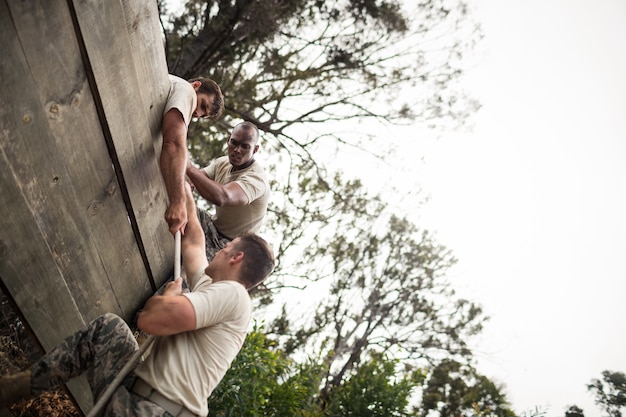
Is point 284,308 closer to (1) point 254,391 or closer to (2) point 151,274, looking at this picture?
(1) point 254,391

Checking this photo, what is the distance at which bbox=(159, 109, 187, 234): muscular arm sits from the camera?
7.55ft

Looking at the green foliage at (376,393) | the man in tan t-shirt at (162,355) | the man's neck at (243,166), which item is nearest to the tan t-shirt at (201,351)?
the man in tan t-shirt at (162,355)

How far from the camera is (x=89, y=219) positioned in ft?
7.07

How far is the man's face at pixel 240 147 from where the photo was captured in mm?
3588

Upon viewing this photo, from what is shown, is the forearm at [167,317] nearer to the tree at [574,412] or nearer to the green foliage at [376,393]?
the green foliage at [376,393]

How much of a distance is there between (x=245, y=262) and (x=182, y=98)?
1.06 meters

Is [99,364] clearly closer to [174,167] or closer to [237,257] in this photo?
[237,257]

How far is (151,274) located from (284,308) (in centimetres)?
1058

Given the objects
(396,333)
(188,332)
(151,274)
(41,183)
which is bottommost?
(188,332)

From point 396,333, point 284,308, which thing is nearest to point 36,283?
point 284,308

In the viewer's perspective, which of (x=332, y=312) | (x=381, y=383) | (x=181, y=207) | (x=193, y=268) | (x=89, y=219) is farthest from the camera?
(x=332, y=312)

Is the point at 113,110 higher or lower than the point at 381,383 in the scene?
lower

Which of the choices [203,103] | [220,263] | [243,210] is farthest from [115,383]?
[243,210]

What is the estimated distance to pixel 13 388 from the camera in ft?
5.32
